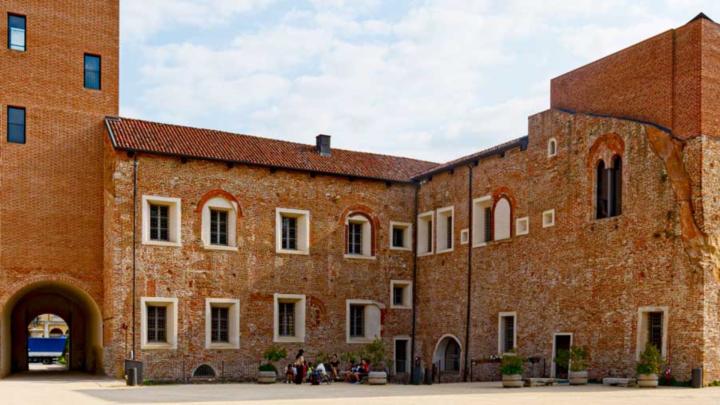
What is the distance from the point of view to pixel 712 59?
75.6ft

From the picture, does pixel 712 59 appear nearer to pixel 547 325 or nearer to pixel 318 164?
pixel 547 325

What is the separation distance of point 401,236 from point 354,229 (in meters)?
2.29

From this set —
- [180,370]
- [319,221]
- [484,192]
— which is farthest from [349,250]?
[180,370]

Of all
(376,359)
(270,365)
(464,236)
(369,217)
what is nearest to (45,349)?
(369,217)

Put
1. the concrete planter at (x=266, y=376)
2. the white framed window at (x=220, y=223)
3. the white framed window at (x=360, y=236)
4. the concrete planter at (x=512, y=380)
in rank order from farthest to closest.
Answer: the white framed window at (x=360, y=236) → the white framed window at (x=220, y=223) → the concrete planter at (x=266, y=376) → the concrete planter at (x=512, y=380)

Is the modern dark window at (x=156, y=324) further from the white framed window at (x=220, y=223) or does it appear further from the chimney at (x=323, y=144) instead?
the chimney at (x=323, y=144)

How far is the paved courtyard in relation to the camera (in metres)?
17.9

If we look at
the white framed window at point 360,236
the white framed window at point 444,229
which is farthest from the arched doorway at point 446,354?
the white framed window at point 360,236

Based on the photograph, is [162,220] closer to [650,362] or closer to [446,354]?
[446,354]

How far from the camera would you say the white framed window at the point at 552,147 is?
88.2ft

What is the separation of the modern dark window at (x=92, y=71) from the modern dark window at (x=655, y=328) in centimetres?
2068

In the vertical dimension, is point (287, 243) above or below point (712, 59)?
below

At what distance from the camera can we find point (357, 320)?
3247 cm

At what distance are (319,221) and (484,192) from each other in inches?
262
